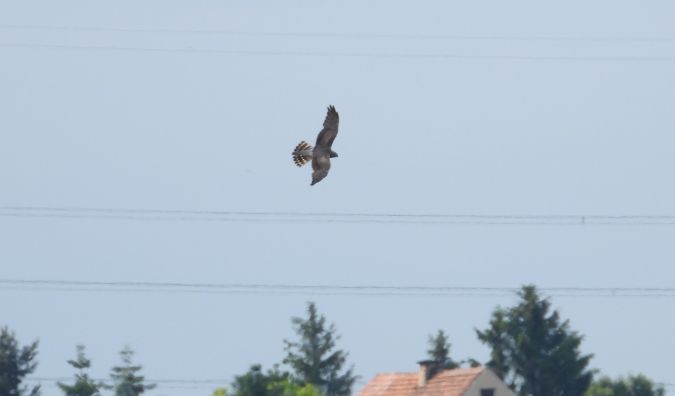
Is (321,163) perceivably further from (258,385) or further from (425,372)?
(425,372)

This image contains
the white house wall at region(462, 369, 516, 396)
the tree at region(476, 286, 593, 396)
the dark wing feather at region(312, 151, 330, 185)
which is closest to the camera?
the dark wing feather at region(312, 151, 330, 185)

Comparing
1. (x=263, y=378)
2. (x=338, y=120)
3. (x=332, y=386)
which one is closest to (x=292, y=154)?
(x=338, y=120)

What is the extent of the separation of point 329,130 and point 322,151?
0.70 m

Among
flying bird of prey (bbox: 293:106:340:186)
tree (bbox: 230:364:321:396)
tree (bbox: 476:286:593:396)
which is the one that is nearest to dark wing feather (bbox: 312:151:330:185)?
flying bird of prey (bbox: 293:106:340:186)

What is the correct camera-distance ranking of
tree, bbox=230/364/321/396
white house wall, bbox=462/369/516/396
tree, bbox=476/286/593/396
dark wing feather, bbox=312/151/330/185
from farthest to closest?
tree, bbox=476/286/593/396
white house wall, bbox=462/369/516/396
tree, bbox=230/364/321/396
dark wing feather, bbox=312/151/330/185

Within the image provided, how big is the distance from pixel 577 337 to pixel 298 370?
14336mm

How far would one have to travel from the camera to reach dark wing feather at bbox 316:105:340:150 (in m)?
49.5

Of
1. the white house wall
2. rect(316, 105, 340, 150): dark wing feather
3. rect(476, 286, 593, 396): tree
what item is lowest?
rect(316, 105, 340, 150): dark wing feather

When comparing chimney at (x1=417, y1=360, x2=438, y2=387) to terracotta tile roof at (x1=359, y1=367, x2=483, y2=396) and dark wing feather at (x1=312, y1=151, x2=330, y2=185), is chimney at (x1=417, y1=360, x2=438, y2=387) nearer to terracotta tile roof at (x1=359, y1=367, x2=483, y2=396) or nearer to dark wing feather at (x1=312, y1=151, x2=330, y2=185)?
terracotta tile roof at (x1=359, y1=367, x2=483, y2=396)

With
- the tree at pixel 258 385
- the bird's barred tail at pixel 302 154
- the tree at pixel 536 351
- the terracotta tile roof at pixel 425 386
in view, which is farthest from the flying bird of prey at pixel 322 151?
the tree at pixel 536 351

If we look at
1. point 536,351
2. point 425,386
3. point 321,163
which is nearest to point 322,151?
point 321,163

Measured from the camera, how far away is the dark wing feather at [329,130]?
49.5 metres

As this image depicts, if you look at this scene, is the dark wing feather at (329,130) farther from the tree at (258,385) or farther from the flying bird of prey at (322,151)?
the tree at (258,385)

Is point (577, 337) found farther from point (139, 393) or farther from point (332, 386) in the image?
point (139, 393)
